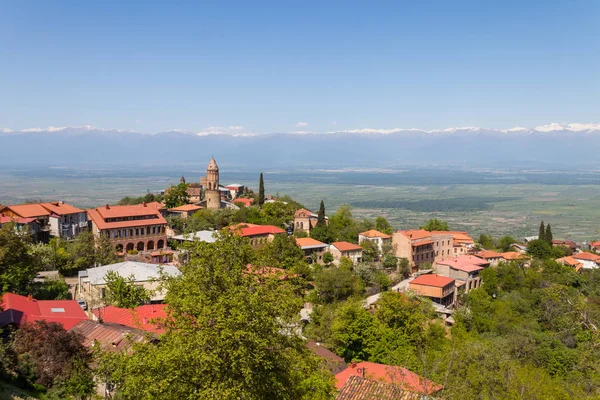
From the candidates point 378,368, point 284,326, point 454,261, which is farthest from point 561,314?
point 284,326

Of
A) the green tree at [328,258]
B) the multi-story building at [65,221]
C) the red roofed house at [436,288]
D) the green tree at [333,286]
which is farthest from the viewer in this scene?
the green tree at [328,258]

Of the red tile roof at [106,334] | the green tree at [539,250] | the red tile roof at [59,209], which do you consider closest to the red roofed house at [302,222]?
the red tile roof at [59,209]

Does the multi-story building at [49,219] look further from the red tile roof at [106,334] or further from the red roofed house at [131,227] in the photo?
the red tile roof at [106,334]

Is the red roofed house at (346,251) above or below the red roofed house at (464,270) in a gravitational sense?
above

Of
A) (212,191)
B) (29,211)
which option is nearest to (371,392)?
(29,211)

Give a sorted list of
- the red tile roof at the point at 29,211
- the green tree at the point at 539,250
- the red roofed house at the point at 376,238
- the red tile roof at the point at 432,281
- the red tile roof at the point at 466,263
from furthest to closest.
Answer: the green tree at the point at 539,250 < the red roofed house at the point at 376,238 < the red tile roof at the point at 466,263 < the red tile roof at the point at 29,211 < the red tile roof at the point at 432,281

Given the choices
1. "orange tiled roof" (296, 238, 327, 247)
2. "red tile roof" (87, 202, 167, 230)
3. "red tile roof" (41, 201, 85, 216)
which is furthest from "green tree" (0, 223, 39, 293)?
"orange tiled roof" (296, 238, 327, 247)

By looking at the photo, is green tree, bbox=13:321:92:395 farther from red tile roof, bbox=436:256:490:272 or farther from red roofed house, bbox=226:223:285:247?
red tile roof, bbox=436:256:490:272
